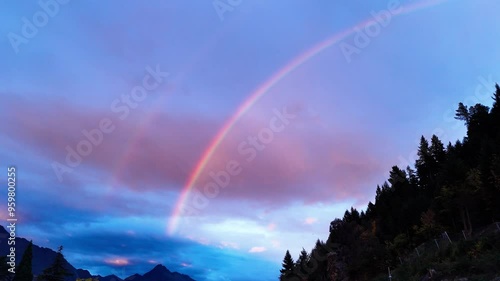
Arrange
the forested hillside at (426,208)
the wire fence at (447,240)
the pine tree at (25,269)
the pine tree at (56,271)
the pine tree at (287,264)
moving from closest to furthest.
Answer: the wire fence at (447,240), the forested hillside at (426,208), the pine tree at (56,271), the pine tree at (25,269), the pine tree at (287,264)

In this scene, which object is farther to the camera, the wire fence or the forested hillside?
the forested hillside

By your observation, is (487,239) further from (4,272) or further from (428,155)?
(4,272)

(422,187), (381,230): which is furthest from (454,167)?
(422,187)

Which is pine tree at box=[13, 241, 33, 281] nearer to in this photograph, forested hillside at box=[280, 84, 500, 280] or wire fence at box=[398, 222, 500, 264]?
forested hillside at box=[280, 84, 500, 280]

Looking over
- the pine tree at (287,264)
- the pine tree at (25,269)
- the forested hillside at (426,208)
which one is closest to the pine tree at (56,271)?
the pine tree at (25,269)

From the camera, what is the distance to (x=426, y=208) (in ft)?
215

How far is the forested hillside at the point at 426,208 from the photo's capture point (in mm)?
44344

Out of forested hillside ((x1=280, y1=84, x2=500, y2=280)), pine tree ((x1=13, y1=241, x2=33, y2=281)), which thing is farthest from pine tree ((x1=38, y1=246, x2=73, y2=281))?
forested hillside ((x1=280, y1=84, x2=500, y2=280))

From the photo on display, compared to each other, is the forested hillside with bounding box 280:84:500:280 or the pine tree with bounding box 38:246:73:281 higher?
the forested hillside with bounding box 280:84:500:280

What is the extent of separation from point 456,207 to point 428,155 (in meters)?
51.4

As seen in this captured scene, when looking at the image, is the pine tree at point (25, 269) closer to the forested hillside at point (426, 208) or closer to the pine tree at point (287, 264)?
the forested hillside at point (426, 208)

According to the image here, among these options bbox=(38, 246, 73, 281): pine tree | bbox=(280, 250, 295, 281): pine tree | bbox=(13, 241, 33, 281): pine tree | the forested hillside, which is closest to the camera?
the forested hillside

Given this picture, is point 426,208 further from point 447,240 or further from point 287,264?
point 287,264

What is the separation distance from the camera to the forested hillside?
145ft
